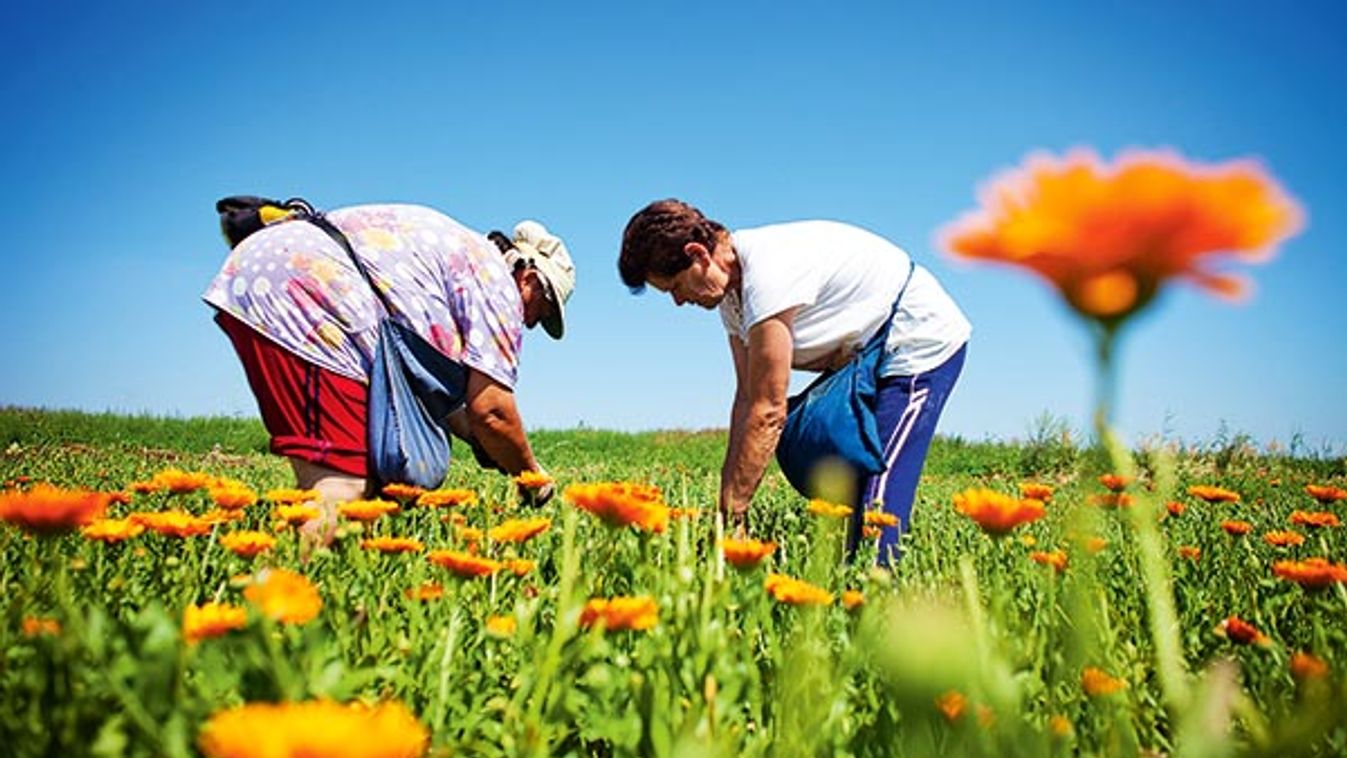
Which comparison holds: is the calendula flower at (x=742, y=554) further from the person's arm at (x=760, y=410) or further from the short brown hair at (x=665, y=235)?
→ the short brown hair at (x=665, y=235)

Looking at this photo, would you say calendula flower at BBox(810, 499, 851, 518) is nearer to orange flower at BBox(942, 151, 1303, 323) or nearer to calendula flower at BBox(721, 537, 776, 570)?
calendula flower at BBox(721, 537, 776, 570)

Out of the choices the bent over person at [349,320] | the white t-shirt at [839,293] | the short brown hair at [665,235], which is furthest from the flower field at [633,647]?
the short brown hair at [665,235]

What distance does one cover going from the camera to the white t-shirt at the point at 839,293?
11.6 ft

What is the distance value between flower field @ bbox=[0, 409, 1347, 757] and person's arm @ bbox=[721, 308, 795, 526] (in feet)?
2.84

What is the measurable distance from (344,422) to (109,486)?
332cm

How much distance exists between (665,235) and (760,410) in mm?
833

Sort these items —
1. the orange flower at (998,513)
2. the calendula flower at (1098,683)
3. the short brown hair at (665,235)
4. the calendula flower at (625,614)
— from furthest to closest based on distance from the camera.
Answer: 1. the short brown hair at (665,235)
2. the orange flower at (998,513)
3. the calendula flower at (625,614)
4. the calendula flower at (1098,683)

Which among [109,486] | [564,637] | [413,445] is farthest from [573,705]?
[109,486]

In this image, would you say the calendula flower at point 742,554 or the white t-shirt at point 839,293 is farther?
the white t-shirt at point 839,293

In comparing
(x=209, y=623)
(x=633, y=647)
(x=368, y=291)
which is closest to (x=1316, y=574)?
(x=633, y=647)

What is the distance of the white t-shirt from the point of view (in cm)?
354

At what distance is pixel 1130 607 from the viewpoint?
2.43m

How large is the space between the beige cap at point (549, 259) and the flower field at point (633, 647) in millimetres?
1374

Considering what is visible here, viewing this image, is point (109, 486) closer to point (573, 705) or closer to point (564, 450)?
point (573, 705)
